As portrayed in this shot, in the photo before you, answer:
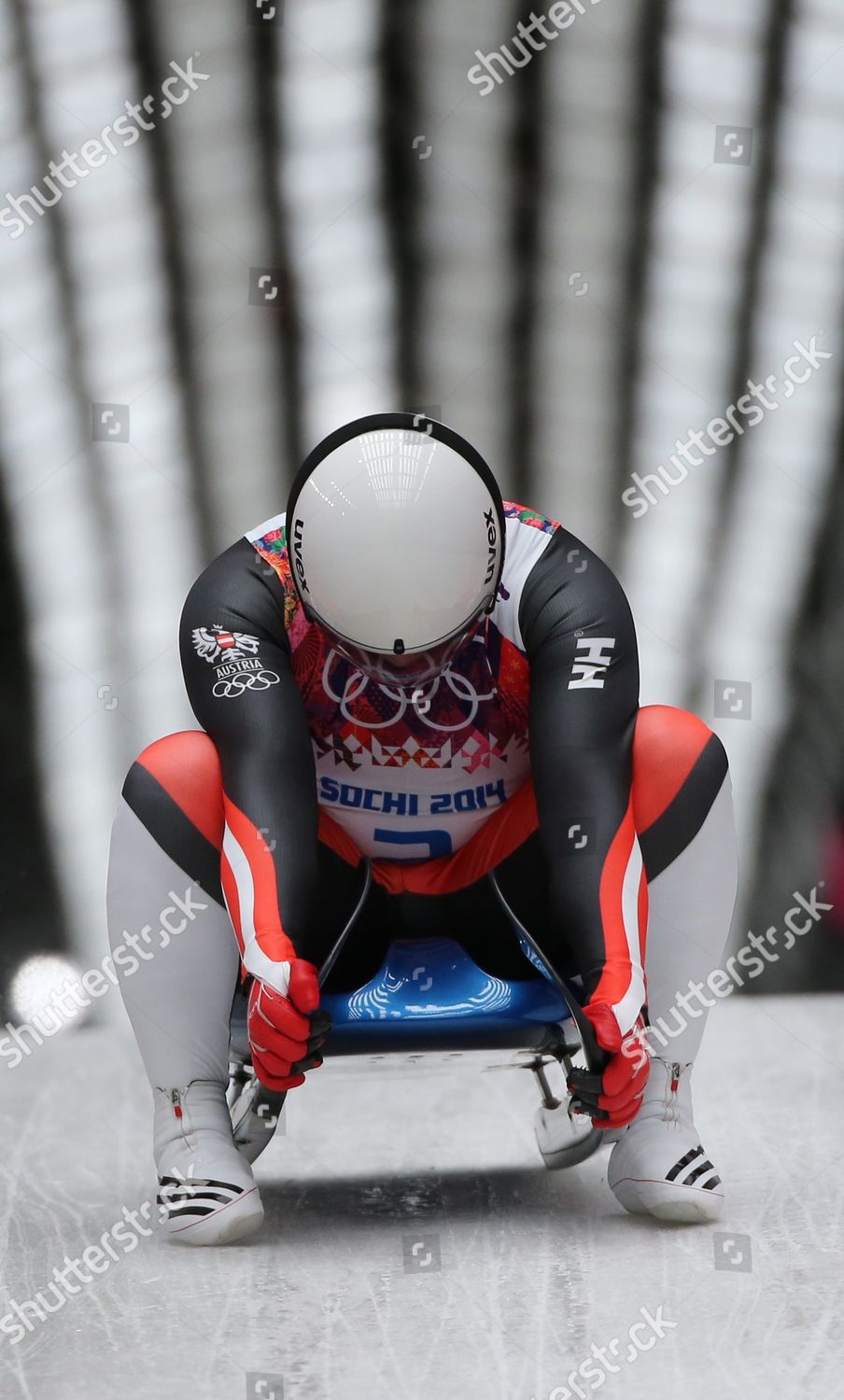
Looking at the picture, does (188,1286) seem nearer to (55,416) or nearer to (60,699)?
(60,699)

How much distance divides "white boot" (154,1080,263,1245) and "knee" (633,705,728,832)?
27.1 inches

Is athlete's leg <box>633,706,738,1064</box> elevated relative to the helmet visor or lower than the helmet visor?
lower

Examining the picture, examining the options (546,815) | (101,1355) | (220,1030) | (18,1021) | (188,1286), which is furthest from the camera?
(18,1021)

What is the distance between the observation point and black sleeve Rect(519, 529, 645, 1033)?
76.0 inches

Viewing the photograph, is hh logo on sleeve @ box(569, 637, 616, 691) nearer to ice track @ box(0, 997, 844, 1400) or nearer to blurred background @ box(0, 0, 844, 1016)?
ice track @ box(0, 997, 844, 1400)

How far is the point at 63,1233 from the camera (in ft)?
6.89

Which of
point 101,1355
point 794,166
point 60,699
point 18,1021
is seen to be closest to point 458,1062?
point 101,1355

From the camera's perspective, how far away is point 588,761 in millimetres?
1991

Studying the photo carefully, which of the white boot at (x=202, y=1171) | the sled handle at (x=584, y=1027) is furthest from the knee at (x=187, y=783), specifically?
the sled handle at (x=584, y=1027)

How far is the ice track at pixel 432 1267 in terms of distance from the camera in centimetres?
155

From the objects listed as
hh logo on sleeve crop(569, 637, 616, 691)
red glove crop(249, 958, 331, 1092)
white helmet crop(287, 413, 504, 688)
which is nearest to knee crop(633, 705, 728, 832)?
hh logo on sleeve crop(569, 637, 616, 691)

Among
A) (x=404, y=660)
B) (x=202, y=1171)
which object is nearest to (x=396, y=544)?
(x=404, y=660)

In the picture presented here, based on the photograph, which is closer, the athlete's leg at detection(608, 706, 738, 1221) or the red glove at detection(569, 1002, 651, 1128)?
the red glove at detection(569, 1002, 651, 1128)

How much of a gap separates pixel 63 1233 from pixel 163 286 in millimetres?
2896
